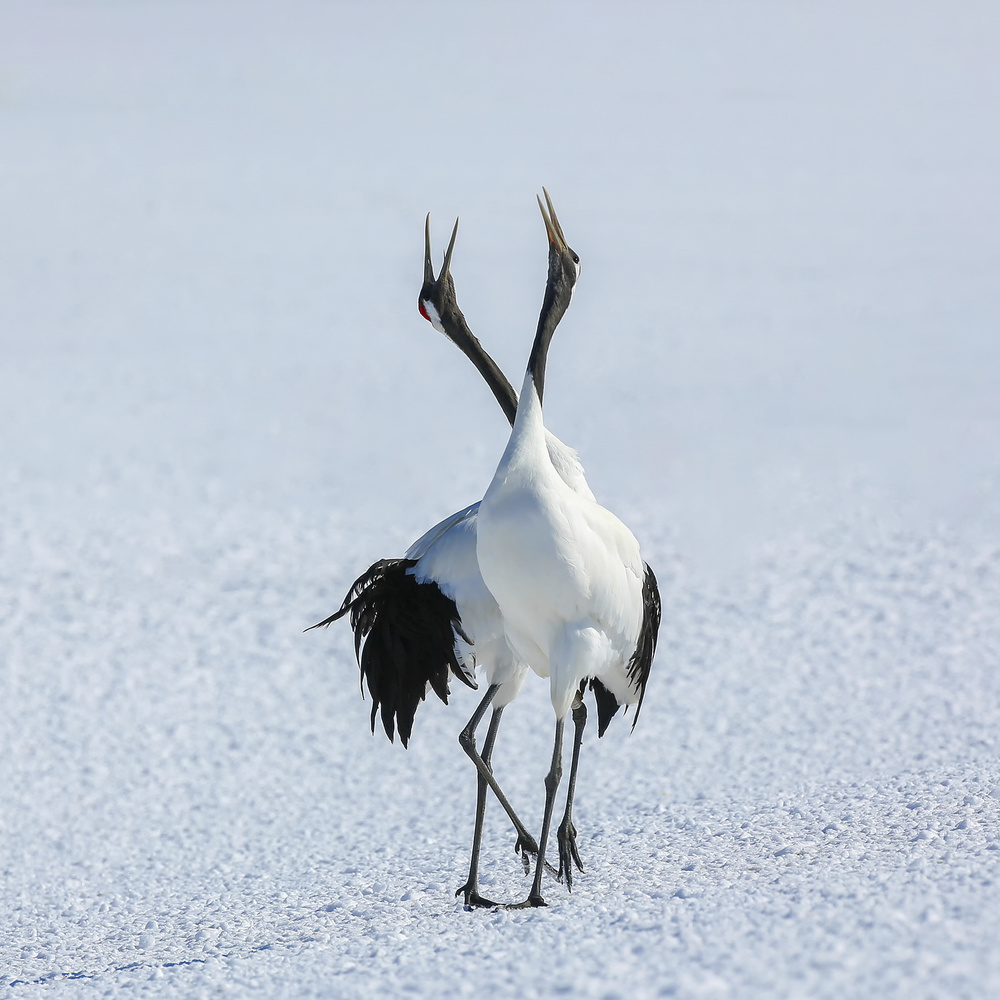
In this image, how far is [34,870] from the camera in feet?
26.2

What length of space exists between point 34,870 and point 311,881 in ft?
6.61

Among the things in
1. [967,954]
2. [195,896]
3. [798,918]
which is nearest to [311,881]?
[195,896]

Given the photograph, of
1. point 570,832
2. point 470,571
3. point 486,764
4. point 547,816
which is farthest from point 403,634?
point 570,832

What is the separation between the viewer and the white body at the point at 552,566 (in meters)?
4.91

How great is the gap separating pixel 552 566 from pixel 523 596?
0.17 meters

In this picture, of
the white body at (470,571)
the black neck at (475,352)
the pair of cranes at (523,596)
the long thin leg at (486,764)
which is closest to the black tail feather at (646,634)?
the pair of cranes at (523,596)

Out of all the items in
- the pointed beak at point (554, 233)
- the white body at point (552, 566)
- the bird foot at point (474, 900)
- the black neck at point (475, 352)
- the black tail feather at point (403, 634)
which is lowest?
the bird foot at point (474, 900)

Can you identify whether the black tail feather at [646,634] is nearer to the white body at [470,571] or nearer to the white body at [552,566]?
the white body at [552,566]

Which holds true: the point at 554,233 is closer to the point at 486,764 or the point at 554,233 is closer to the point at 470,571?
the point at 470,571

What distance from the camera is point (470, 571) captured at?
213 inches

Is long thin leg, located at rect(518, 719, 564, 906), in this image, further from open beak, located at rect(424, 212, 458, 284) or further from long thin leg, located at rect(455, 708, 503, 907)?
open beak, located at rect(424, 212, 458, 284)

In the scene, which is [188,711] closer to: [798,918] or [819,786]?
[819,786]

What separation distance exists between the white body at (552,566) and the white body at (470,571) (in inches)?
5.7

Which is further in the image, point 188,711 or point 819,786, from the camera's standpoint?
point 188,711
